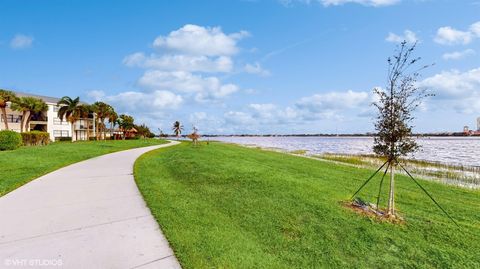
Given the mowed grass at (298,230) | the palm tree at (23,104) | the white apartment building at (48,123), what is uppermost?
the palm tree at (23,104)

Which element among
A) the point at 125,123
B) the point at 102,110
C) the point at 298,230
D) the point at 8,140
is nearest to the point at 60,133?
the point at 102,110

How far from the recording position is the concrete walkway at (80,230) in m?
4.78

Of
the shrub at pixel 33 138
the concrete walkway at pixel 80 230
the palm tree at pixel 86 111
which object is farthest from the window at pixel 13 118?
the concrete walkway at pixel 80 230

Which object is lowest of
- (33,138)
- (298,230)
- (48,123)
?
(298,230)

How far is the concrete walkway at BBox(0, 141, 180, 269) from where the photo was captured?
4781 millimetres

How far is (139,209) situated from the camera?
753 centimetres

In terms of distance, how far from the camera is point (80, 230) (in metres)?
6.04

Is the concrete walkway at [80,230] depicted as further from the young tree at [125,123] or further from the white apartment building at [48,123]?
the young tree at [125,123]

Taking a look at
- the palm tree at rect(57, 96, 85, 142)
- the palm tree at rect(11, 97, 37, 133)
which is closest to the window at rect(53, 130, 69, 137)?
the palm tree at rect(57, 96, 85, 142)

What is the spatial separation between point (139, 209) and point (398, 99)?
7.44 metres

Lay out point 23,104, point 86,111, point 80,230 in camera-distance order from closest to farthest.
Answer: point 80,230
point 23,104
point 86,111

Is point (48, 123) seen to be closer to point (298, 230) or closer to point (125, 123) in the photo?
point (125, 123)

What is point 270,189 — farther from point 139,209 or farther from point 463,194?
point 463,194

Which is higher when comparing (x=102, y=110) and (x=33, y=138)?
(x=102, y=110)
